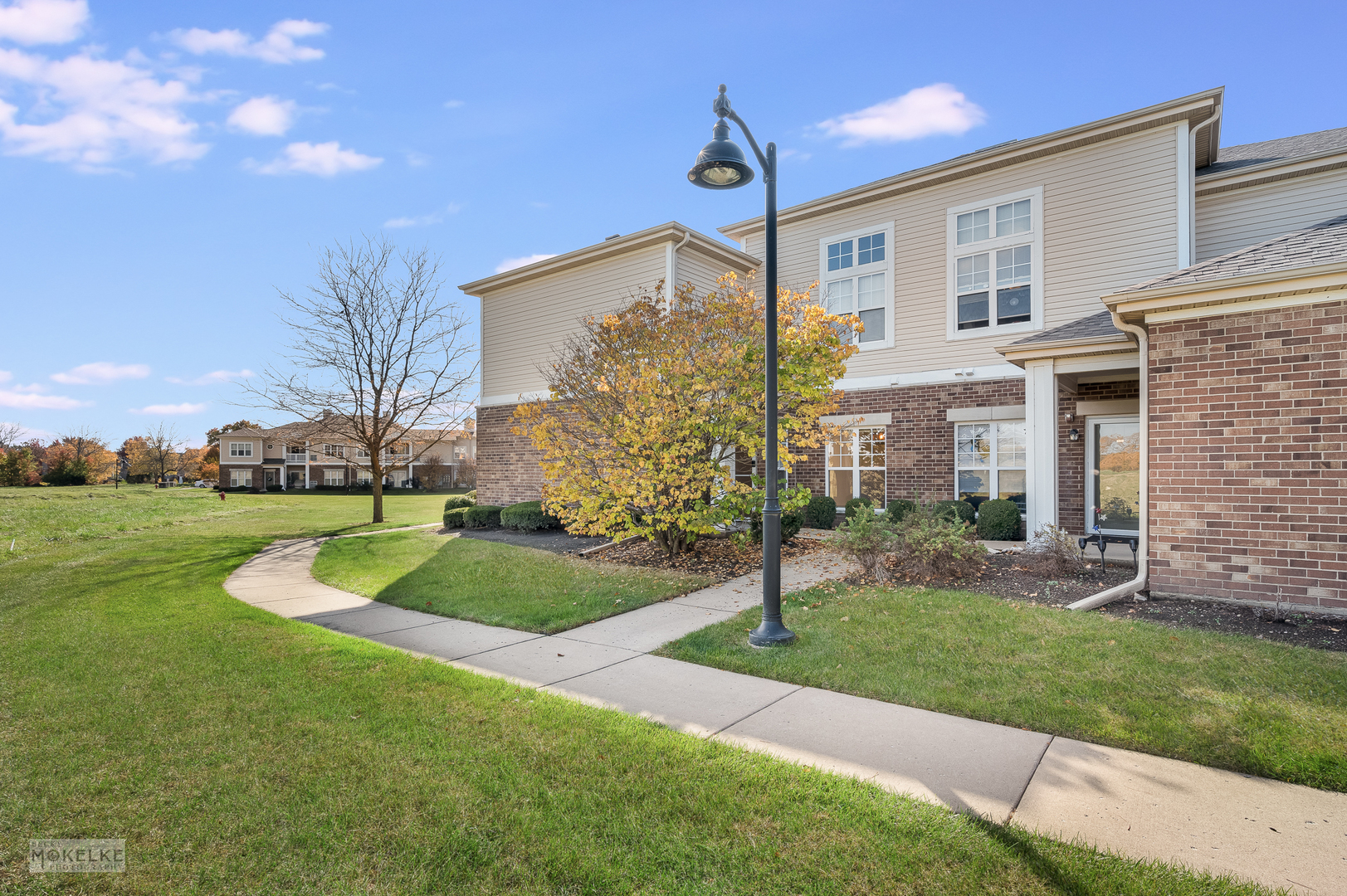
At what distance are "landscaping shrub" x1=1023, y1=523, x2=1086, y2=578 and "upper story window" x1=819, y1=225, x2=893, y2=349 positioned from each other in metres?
6.72

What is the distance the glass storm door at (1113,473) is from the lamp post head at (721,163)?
30.4 feet

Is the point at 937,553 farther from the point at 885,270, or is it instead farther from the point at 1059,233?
the point at 885,270

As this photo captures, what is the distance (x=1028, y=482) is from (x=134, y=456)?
3171 inches

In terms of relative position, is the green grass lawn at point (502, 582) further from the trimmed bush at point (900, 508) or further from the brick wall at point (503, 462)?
the trimmed bush at point (900, 508)

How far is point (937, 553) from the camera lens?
868 centimetres

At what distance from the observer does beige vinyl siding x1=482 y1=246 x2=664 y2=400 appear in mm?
16100

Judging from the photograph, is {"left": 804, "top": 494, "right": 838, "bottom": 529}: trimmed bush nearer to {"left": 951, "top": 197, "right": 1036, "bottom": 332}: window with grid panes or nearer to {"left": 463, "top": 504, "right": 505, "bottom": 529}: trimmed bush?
{"left": 951, "top": 197, "right": 1036, "bottom": 332}: window with grid panes

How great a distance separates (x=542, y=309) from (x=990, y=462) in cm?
1214

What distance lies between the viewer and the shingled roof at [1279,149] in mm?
12356

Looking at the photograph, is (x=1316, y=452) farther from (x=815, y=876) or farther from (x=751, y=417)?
(x=815, y=876)

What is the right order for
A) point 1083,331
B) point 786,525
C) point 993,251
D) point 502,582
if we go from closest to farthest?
point 502,582, point 1083,331, point 786,525, point 993,251

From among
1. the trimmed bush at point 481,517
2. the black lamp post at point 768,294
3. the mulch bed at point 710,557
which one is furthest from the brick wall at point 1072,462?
the trimmed bush at point 481,517

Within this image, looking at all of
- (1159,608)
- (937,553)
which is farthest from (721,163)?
(1159,608)

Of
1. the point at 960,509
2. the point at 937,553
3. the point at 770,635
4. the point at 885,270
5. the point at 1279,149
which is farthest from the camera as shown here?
the point at 885,270
